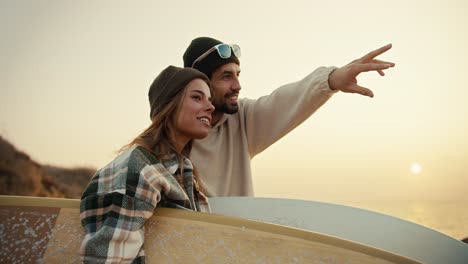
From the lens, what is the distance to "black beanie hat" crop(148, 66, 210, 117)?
152cm

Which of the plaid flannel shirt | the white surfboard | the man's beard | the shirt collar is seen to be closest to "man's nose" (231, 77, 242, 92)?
the man's beard

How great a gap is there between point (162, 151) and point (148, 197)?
0.35 meters

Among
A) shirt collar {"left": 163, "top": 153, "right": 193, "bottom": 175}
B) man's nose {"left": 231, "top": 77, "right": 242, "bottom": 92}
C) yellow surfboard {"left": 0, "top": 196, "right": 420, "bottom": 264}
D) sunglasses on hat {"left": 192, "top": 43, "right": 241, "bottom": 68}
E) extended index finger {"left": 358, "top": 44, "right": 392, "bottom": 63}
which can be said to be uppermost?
extended index finger {"left": 358, "top": 44, "right": 392, "bottom": 63}

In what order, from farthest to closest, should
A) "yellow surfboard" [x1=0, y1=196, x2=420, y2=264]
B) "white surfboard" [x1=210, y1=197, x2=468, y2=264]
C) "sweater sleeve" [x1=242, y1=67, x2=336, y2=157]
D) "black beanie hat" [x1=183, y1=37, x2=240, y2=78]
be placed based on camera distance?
"black beanie hat" [x1=183, y1=37, x2=240, y2=78] < "sweater sleeve" [x1=242, y1=67, x2=336, y2=157] < "white surfboard" [x1=210, y1=197, x2=468, y2=264] < "yellow surfboard" [x1=0, y1=196, x2=420, y2=264]

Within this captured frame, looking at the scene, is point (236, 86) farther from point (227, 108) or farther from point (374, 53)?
point (374, 53)

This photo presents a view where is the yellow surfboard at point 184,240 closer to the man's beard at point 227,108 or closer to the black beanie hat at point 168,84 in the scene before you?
the black beanie hat at point 168,84

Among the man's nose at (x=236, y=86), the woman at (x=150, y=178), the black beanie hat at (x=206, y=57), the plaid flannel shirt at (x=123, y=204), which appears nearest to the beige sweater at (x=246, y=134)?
the man's nose at (x=236, y=86)

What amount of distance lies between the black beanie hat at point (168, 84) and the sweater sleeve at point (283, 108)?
695 mm

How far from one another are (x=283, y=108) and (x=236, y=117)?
11.8 inches

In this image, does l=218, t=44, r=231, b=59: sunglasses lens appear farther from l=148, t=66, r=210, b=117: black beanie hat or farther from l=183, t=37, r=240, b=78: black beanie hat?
l=148, t=66, r=210, b=117: black beanie hat

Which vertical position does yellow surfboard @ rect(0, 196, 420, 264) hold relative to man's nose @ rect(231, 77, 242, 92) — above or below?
below

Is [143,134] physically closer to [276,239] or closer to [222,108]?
[276,239]

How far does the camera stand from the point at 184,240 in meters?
1.01

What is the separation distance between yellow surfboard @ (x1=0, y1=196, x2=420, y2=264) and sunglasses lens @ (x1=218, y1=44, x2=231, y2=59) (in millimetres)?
1446
